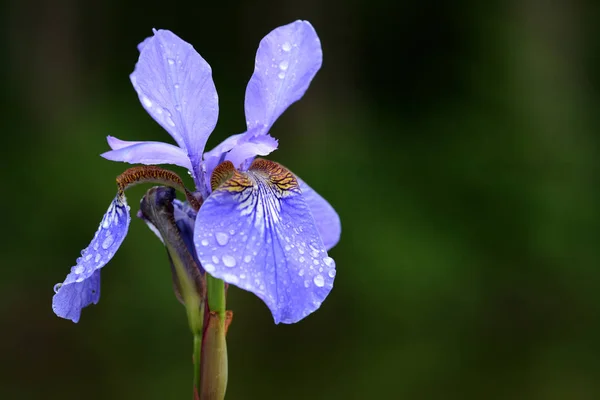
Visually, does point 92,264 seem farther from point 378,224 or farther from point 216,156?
point 378,224

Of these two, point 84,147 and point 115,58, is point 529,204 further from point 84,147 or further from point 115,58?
point 115,58

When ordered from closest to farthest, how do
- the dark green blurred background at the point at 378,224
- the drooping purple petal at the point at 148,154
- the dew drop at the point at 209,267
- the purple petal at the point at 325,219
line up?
the dew drop at the point at 209,267
the drooping purple petal at the point at 148,154
the purple petal at the point at 325,219
the dark green blurred background at the point at 378,224

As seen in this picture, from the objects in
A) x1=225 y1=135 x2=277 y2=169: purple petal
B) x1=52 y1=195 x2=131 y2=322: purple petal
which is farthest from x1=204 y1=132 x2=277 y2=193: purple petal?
x1=52 y1=195 x2=131 y2=322: purple petal

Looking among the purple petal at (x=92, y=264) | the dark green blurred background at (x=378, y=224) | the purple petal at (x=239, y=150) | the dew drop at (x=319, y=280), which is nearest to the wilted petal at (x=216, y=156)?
the purple petal at (x=239, y=150)

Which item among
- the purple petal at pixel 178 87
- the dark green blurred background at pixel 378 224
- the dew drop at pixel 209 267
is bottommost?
the dark green blurred background at pixel 378 224

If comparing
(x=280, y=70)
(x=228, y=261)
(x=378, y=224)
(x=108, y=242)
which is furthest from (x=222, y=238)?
(x=378, y=224)

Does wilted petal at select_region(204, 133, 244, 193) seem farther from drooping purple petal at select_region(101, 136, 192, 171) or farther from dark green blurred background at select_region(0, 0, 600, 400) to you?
dark green blurred background at select_region(0, 0, 600, 400)

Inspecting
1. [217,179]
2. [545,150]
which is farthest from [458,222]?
[217,179]

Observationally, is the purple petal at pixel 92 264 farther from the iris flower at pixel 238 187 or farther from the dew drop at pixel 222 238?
the dew drop at pixel 222 238
